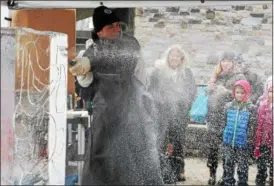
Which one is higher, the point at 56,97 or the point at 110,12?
the point at 110,12

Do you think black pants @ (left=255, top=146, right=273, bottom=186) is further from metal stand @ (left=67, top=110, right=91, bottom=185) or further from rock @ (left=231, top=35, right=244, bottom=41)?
metal stand @ (left=67, top=110, right=91, bottom=185)

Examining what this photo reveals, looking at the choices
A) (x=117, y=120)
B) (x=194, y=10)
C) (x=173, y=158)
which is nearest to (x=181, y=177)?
(x=173, y=158)

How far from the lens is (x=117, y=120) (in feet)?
7.05

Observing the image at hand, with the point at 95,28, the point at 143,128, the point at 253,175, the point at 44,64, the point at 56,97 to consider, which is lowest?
the point at 253,175

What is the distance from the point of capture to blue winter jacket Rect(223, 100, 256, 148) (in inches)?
102

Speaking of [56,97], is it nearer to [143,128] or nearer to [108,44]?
[108,44]


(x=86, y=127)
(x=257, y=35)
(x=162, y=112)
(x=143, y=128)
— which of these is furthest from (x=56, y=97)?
(x=257, y=35)

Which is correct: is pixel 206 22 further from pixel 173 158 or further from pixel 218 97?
pixel 173 158

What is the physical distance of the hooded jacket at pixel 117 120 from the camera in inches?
81.3

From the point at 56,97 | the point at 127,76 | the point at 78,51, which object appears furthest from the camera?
the point at 78,51

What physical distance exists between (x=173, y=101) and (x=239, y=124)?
0.35 metres

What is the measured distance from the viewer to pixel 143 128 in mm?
2312

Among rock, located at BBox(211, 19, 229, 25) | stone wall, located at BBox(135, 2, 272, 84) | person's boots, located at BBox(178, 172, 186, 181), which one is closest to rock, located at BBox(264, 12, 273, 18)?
stone wall, located at BBox(135, 2, 272, 84)

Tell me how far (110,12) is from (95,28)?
91 mm
